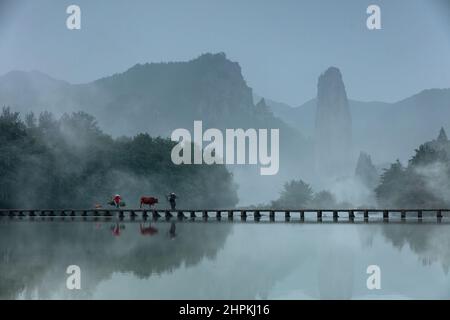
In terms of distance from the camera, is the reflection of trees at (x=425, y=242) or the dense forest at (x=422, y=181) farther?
the dense forest at (x=422, y=181)

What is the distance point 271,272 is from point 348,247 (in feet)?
25.6

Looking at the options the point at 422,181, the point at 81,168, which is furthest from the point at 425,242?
the point at 81,168

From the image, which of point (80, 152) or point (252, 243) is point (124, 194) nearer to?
point (80, 152)

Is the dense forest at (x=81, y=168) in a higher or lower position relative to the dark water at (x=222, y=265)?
higher

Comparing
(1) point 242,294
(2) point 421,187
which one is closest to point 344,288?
(1) point 242,294

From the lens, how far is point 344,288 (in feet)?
59.4

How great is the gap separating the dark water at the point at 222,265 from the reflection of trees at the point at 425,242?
42 mm

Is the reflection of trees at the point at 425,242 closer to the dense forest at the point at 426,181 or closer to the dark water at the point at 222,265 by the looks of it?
the dark water at the point at 222,265

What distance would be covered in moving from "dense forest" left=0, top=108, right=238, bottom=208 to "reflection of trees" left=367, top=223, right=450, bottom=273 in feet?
135

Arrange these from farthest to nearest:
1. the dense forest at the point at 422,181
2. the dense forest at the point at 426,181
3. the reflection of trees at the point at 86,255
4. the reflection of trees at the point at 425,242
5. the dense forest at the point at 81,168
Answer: the dense forest at the point at 422,181 < the dense forest at the point at 426,181 < the dense forest at the point at 81,168 < the reflection of trees at the point at 425,242 < the reflection of trees at the point at 86,255

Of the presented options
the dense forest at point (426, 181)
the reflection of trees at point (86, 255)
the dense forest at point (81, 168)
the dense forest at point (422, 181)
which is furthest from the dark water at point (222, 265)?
the dense forest at point (422, 181)

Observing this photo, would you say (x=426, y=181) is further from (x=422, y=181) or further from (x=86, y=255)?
(x=86, y=255)

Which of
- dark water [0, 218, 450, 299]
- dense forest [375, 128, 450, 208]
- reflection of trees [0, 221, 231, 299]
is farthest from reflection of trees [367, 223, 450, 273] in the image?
dense forest [375, 128, 450, 208]

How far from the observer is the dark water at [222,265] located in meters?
17.4
